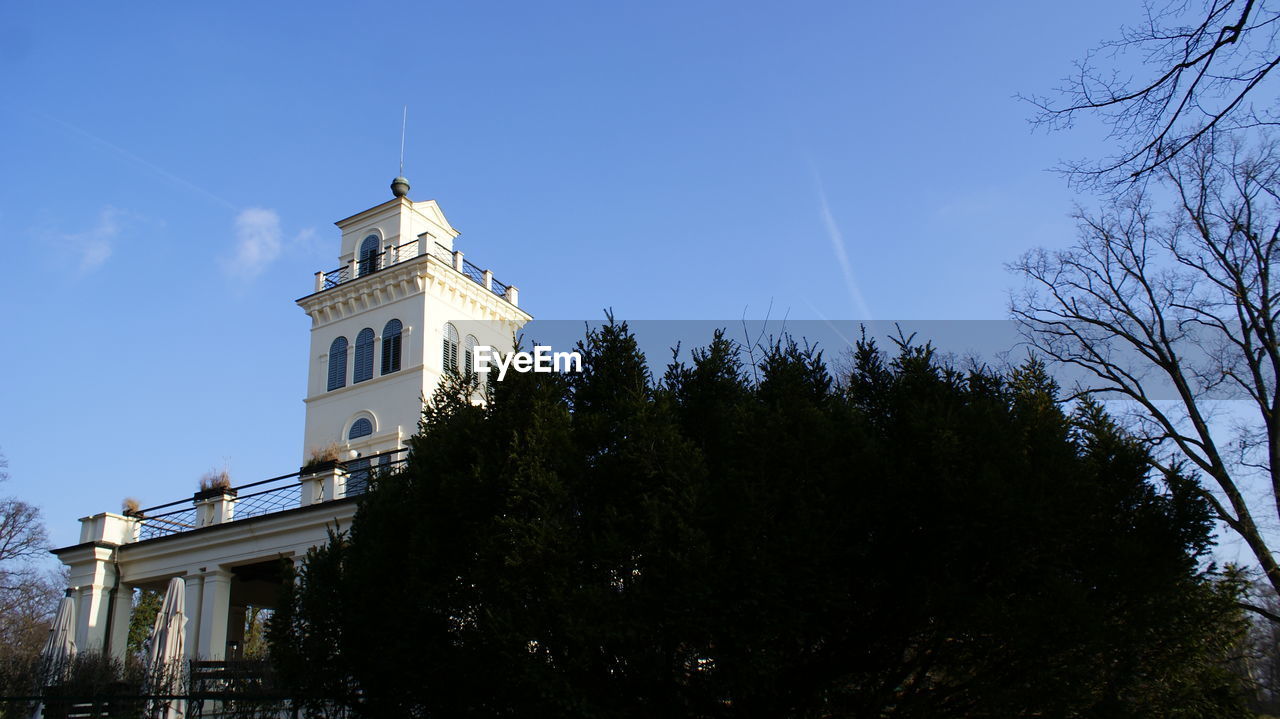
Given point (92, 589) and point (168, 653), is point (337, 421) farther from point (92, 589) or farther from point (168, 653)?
point (168, 653)

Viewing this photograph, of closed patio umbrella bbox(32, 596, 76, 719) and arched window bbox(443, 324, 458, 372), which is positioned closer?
closed patio umbrella bbox(32, 596, 76, 719)

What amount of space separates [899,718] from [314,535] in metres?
15.4

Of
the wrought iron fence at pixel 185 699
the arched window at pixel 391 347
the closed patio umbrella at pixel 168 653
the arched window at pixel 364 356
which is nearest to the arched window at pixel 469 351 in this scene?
the arched window at pixel 391 347

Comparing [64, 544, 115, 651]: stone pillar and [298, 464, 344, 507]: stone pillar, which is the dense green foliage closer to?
[298, 464, 344, 507]: stone pillar

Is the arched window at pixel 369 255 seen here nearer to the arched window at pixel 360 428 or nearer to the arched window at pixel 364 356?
Result: the arched window at pixel 364 356

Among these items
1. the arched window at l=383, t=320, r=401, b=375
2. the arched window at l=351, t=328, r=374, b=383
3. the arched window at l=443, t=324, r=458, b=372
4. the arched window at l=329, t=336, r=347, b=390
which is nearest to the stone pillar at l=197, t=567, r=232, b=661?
the arched window at l=383, t=320, r=401, b=375

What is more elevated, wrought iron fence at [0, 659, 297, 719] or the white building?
the white building

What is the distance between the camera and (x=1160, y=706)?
1167 centimetres

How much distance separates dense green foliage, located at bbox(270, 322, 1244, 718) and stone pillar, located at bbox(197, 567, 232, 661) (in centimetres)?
1150

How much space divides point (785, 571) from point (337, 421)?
25.4m

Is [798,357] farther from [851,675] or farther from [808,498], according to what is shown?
[851,675]

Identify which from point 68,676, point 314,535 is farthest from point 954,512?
point 68,676

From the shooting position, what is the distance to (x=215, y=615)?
22.8 m

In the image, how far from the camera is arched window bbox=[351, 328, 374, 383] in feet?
108
